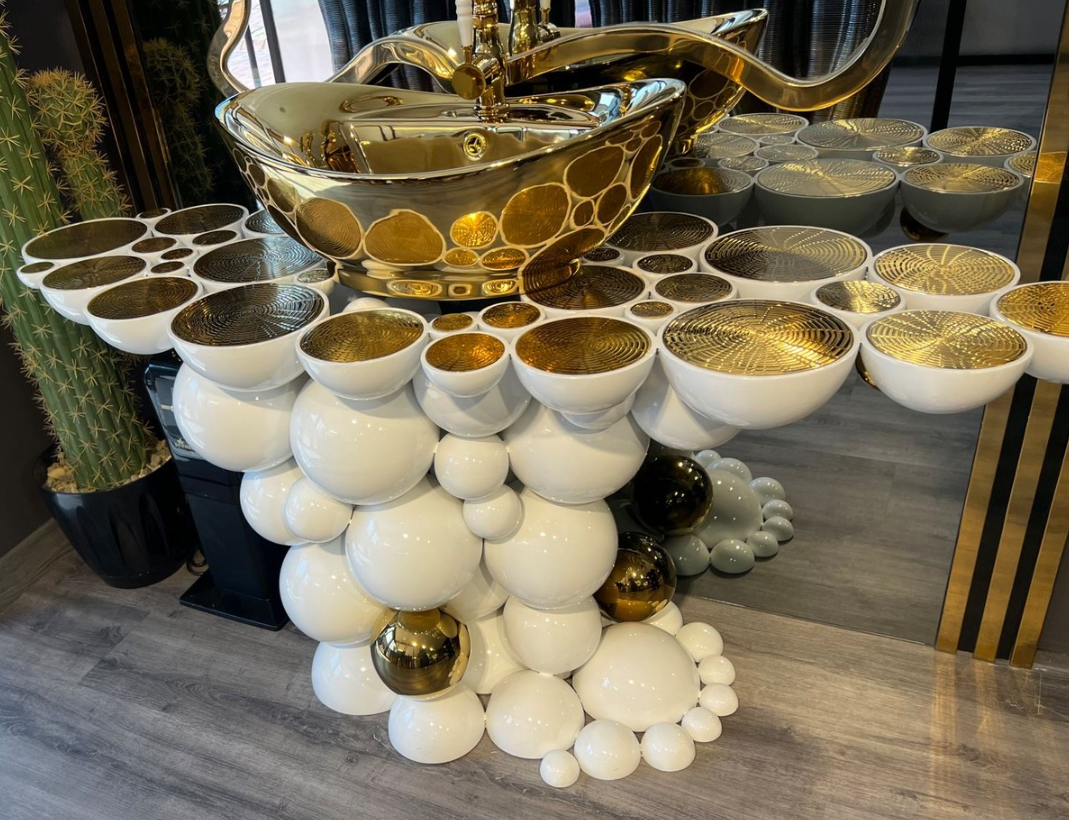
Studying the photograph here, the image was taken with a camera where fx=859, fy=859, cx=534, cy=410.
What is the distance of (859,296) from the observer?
3.09 feet

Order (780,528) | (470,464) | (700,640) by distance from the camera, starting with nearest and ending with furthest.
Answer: (470,464) < (700,640) < (780,528)

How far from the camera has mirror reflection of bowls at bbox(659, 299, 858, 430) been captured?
797mm

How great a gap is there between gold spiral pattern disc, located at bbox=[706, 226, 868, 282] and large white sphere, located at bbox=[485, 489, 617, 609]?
362 mm

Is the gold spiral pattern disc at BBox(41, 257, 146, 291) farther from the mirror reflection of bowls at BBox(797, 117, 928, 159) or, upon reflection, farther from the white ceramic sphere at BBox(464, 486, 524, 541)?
the mirror reflection of bowls at BBox(797, 117, 928, 159)

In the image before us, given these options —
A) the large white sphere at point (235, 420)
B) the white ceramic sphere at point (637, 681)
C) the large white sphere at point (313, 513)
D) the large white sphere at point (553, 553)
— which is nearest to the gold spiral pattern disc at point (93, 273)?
the large white sphere at point (235, 420)

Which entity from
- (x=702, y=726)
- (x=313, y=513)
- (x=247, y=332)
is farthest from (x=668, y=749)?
(x=247, y=332)

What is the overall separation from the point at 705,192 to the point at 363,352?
1.84 feet

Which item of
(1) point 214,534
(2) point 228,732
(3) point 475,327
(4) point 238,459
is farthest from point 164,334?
(2) point 228,732

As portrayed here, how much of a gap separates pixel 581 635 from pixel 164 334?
0.68 m

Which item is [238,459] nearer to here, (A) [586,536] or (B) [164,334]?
(B) [164,334]

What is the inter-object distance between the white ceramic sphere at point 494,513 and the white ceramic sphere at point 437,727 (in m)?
0.30

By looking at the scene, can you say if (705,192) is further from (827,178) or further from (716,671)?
(716,671)

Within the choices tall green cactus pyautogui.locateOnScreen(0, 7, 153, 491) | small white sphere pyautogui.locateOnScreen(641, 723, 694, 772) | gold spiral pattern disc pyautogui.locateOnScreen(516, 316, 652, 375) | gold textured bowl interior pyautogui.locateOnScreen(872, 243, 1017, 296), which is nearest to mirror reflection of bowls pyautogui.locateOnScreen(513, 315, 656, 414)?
gold spiral pattern disc pyautogui.locateOnScreen(516, 316, 652, 375)

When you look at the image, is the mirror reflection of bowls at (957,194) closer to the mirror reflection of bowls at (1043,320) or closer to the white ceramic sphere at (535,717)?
the mirror reflection of bowls at (1043,320)
